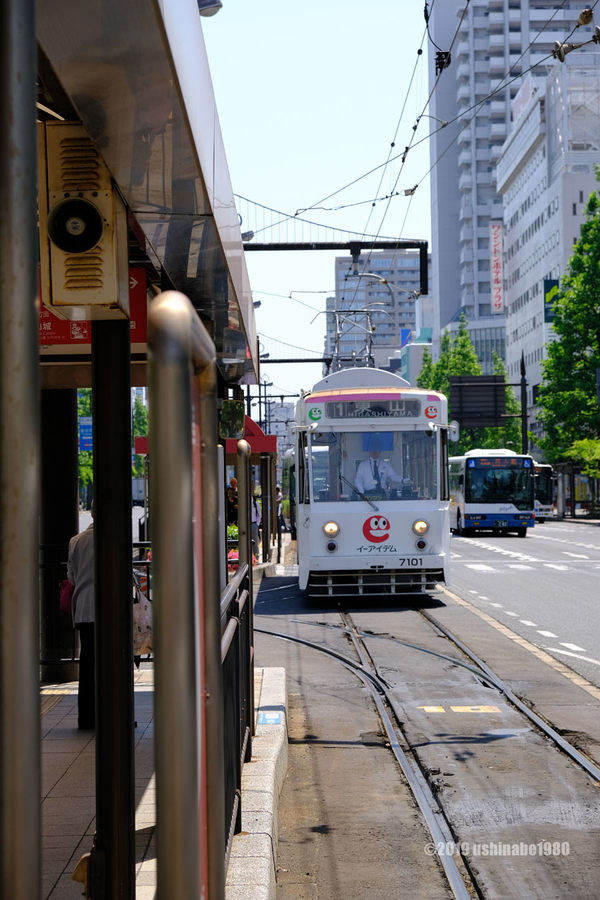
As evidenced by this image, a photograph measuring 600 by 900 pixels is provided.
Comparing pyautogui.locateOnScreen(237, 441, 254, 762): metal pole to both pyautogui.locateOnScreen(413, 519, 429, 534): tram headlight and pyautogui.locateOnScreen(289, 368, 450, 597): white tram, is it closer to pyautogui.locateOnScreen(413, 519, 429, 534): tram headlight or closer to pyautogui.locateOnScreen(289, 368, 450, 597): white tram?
pyautogui.locateOnScreen(289, 368, 450, 597): white tram

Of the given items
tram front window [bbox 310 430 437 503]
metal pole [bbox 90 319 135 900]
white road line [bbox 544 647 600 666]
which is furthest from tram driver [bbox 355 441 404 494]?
metal pole [bbox 90 319 135 900]

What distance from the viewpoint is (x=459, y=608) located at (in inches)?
641

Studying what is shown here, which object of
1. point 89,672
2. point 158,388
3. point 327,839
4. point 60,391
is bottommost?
point 327,839

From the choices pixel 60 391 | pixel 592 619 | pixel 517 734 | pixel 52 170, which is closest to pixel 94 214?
pixel 52 170

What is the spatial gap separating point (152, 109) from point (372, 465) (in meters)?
13.7

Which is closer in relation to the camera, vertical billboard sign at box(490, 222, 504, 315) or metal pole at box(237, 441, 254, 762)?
metal pole at box(237, 441, 254, 762)

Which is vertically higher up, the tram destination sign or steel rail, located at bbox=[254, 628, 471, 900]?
the tram destination sign

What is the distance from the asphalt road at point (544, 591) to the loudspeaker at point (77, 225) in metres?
7.72

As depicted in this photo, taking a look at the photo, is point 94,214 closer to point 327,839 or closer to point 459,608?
point 327,839

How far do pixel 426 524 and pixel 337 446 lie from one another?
174 centimetres

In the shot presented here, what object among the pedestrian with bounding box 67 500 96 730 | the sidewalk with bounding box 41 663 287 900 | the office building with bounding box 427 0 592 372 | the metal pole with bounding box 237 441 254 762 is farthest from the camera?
the office building with bounding box 427 0 592 372

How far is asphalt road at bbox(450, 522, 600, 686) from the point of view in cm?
1257

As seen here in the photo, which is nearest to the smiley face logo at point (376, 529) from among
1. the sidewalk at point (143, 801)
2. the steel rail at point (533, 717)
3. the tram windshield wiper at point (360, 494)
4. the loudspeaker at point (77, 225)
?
the tram windshield wiper at point (360, 494)

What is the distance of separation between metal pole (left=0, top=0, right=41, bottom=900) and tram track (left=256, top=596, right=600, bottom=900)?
381 cm
